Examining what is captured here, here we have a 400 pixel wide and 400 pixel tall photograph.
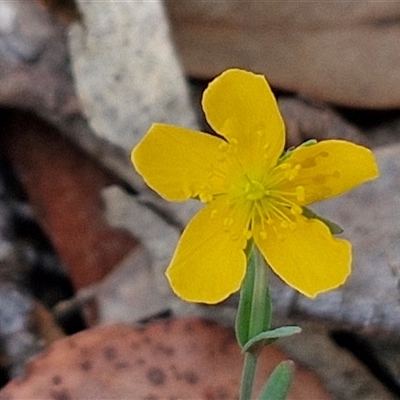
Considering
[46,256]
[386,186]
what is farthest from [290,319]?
[46,256]

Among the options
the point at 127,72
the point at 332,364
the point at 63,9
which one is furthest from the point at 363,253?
the point at 63,9

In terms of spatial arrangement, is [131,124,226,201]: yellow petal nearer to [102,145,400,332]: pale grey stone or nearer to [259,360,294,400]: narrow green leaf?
[259,360,294,400]: narrow green leaf

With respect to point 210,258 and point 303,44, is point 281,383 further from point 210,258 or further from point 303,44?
point 303,44

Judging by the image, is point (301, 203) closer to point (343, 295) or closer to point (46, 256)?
point (343, 295)

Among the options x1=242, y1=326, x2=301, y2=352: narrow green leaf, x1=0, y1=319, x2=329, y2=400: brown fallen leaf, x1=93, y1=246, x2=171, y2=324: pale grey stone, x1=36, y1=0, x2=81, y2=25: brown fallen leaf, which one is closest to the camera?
x1=242, y1=326, x2=301, y2=352: narrow green leaf

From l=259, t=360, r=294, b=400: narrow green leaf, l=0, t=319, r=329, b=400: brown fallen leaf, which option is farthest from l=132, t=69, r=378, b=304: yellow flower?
l=0, t=319, r=329, b=400: brown fallen leaf
